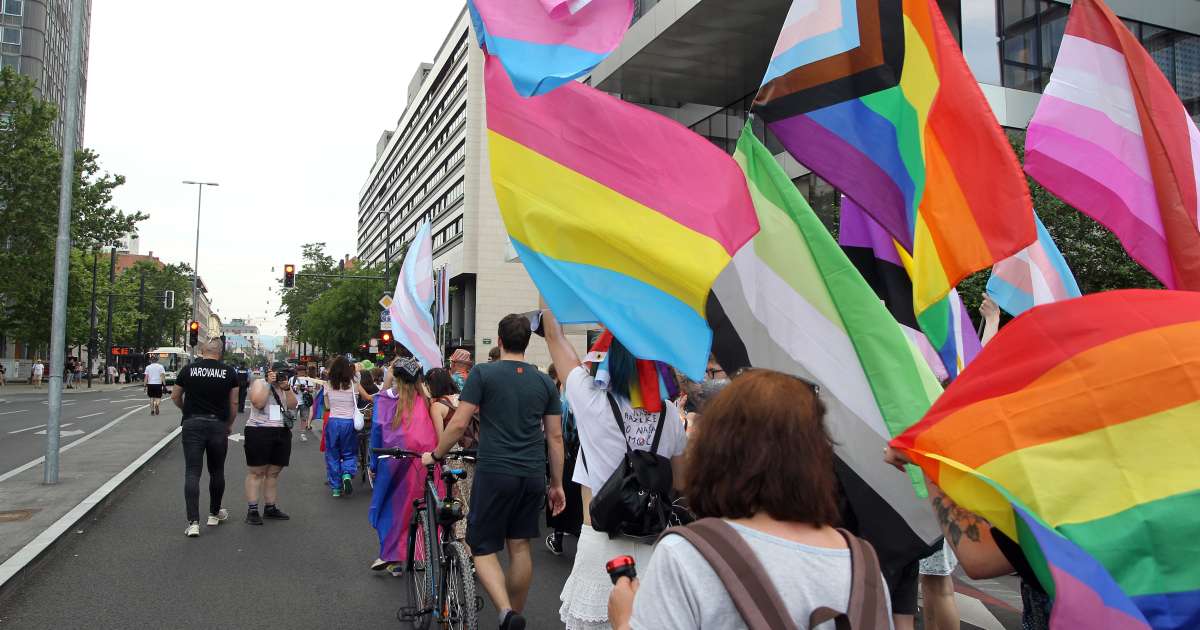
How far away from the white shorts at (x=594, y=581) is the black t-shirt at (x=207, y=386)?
5.67m

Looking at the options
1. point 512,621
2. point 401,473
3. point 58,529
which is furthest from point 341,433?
point 512,621

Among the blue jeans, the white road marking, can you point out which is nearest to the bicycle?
the blue jeans

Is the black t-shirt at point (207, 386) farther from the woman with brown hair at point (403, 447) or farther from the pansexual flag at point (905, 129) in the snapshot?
the pansexual flag at point (905, 129)

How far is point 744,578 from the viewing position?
Answer: 1658mm

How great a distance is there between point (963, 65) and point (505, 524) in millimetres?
3142

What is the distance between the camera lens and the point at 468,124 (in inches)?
2050

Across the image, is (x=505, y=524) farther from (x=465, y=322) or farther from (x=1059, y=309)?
(x=465, y=322)

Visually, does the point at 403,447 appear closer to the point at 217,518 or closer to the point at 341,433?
the point at 217,518

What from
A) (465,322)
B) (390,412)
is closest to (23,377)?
(465,322)

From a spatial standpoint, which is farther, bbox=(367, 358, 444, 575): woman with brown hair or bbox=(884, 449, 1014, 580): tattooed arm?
bbox=(367, 358, 444, 575): woman with brown hair

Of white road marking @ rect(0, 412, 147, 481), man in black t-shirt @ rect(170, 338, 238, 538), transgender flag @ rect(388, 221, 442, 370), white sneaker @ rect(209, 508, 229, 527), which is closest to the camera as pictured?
man in black t-shirt @ rect(170, 338, 238, 538)

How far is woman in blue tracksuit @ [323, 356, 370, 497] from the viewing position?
1074 centimetres

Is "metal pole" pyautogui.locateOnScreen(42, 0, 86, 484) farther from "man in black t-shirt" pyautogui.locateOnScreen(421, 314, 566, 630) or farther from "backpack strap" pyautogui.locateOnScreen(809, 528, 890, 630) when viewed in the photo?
"backpack strap" pyautogui.locateOnScreen(809, 528, 890, 630)

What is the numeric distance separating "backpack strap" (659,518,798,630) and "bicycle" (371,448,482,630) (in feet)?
9.79
